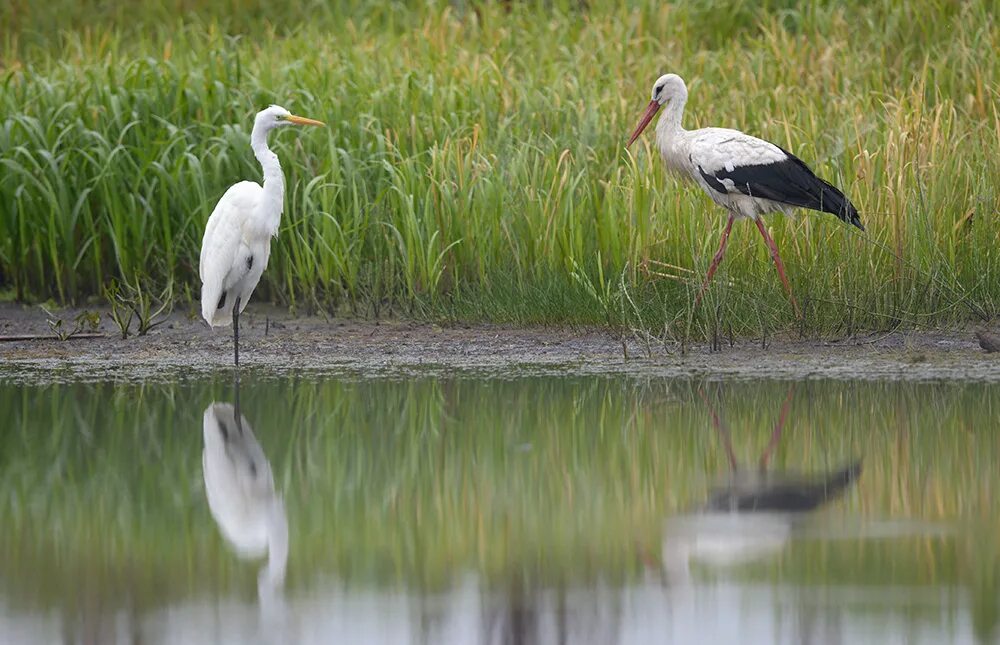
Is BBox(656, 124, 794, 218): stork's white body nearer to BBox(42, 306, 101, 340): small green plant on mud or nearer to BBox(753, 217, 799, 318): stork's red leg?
BBox(753, 217, 799, 318): stork's red leg

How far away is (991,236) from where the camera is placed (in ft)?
28.1

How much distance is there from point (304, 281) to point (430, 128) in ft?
4.42

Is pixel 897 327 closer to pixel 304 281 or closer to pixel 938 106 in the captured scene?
pixel 938 106

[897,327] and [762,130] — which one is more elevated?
[762,130]

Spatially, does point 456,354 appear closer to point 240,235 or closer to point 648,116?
point 240,235

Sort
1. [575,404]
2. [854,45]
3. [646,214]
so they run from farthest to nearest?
1. [854,45]
2. [646,214]
3. [575,404]

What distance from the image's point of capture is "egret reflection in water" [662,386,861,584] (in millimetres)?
4191

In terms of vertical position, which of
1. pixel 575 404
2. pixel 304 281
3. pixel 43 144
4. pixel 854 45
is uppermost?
pixel 854 45

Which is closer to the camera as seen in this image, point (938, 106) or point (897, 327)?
point (897, 327)

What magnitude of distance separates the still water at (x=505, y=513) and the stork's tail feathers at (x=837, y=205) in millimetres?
1443

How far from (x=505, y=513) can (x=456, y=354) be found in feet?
12.0

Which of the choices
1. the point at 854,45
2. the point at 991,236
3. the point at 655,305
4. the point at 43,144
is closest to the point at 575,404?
the point at 655,305

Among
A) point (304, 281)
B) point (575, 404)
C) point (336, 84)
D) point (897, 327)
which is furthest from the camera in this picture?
point (336, 84)

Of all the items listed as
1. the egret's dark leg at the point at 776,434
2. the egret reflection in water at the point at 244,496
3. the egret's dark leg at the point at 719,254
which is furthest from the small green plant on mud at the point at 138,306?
the egret's dark leg at the point at 776,434
